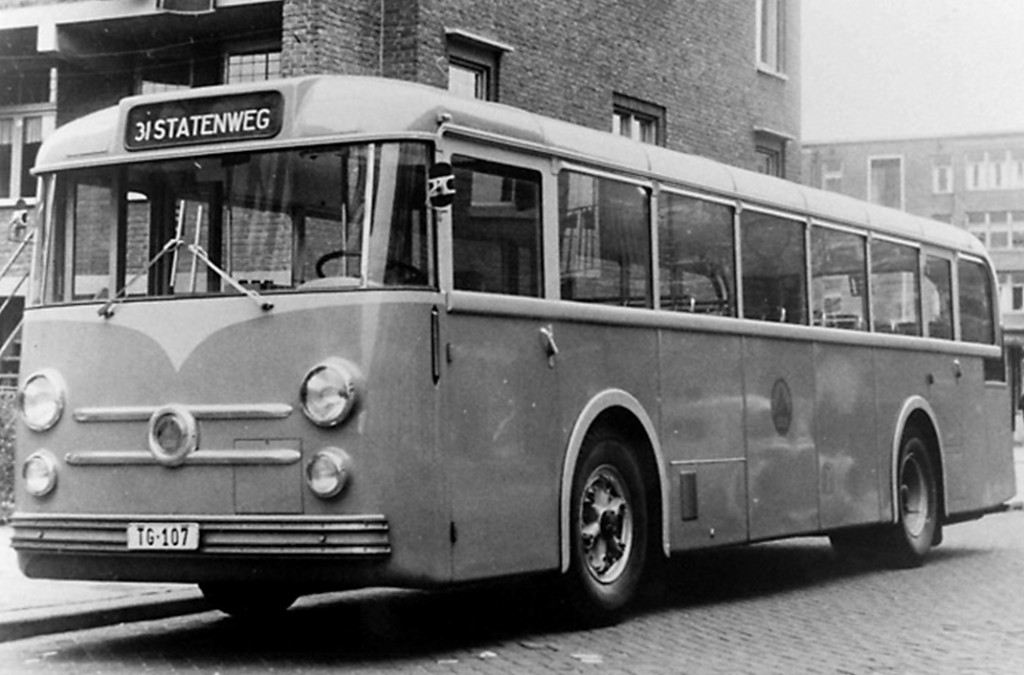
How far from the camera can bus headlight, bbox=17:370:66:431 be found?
8.80 meters

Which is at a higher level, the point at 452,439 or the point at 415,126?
the point at 415,126

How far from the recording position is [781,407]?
12.0 m

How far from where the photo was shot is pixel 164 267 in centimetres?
883

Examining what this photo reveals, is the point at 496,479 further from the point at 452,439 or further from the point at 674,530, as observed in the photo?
the point at 674,530

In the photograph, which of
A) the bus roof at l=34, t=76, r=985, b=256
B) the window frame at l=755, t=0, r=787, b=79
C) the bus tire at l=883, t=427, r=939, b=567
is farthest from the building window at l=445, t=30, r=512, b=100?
the bus roof at l=34, t=76, r=985, b=256

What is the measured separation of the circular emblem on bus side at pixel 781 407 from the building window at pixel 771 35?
14288 millimetres

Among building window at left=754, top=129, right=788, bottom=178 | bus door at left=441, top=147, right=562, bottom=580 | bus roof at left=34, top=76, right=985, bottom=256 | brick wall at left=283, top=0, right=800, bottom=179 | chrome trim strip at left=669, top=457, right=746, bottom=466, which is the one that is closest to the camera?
bus roof at left=34, top=76, right=985, bottom=256

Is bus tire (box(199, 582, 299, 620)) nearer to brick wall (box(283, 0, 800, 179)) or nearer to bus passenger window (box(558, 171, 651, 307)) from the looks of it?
bus passenger window (box(558, 171, 651, 307))

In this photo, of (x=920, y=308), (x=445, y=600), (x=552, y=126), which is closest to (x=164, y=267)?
A: (x=552, y=126)

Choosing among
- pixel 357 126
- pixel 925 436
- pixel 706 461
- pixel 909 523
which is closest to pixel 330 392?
pixel 357 126

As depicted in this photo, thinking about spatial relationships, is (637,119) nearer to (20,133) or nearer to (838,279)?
(20,133)

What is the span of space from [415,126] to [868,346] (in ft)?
19.9

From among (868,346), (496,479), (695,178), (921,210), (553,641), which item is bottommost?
(553,641)

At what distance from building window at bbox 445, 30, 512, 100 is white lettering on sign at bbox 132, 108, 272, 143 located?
30.6ft
